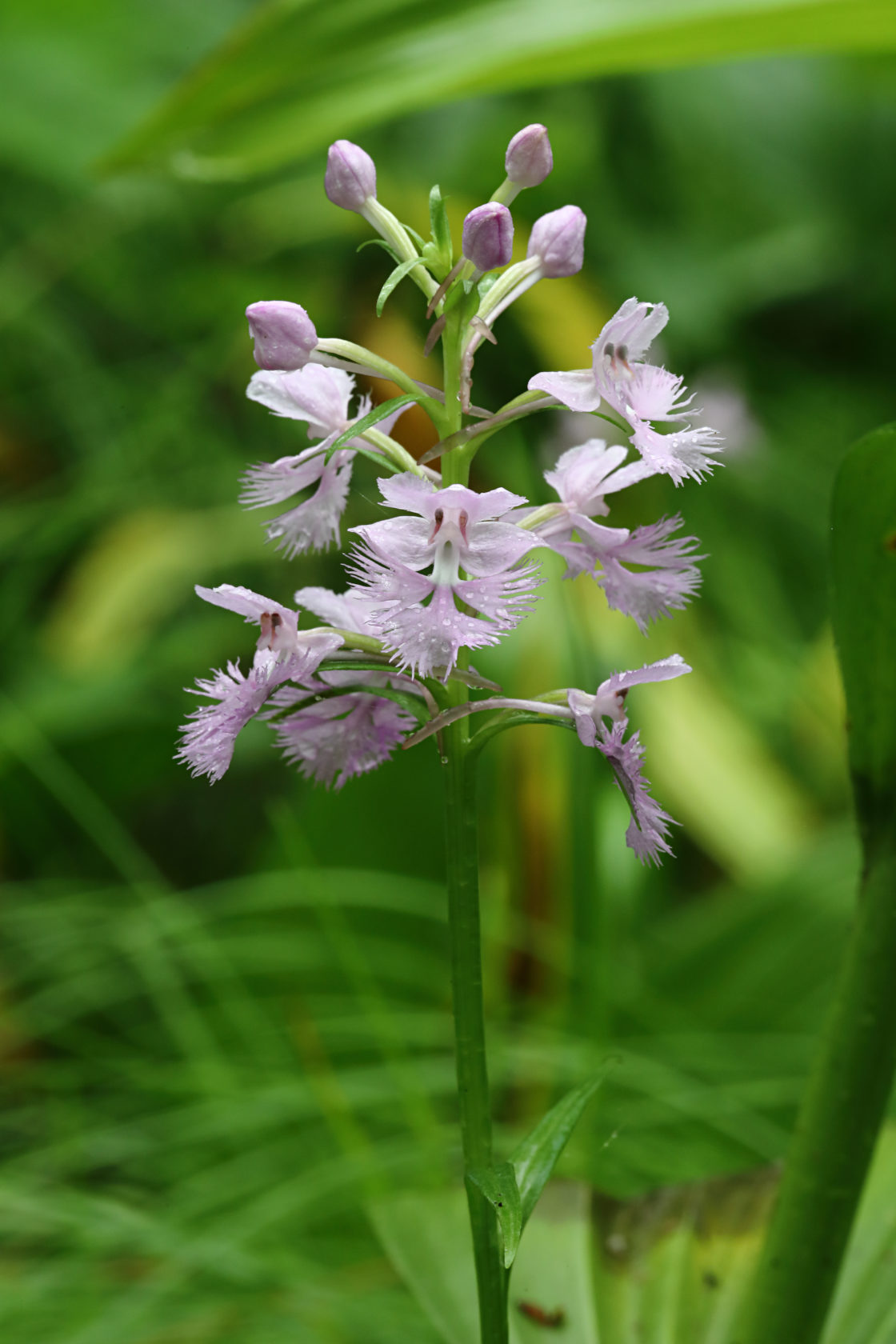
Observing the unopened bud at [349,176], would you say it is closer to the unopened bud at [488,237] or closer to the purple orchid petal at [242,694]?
the unopened bud at [488,237]

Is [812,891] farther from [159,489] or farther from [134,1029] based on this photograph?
[159,489]

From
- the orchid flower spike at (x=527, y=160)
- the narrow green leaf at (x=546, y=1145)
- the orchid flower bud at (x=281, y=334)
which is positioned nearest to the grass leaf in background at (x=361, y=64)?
the orchid flower spike at (x=527, y=160)

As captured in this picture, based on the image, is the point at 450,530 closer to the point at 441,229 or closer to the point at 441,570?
the point at 441,570

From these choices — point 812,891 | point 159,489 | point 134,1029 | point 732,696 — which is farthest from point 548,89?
point 134,1029

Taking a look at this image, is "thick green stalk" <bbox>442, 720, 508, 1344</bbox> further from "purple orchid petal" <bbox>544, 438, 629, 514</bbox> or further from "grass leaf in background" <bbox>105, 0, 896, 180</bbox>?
"grass leaf in background" <bbox>105, 0, 896, 180</bbox>

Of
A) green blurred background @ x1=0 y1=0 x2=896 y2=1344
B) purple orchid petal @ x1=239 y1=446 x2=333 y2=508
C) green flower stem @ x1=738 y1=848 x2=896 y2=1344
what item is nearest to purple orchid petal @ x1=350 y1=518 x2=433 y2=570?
purple orchid petal @ x1=239 y1=446 x2=333 y2=508
